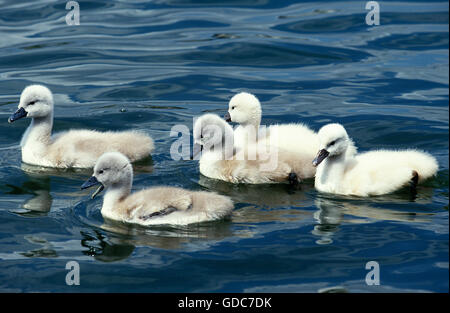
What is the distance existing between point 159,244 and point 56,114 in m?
4.13

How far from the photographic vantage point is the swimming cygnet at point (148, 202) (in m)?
6.82

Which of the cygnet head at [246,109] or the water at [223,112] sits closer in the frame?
the water at [223,112]

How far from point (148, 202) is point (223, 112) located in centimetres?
356

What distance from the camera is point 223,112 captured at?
10266 mm

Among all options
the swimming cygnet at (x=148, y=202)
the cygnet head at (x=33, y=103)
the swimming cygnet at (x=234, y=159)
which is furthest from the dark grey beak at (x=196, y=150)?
the cygnet head at (x=33, y=103)

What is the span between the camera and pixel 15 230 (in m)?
7.00

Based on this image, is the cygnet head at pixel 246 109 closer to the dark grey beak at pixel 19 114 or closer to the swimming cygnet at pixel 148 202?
the swimming cygnet at pixel 148 202

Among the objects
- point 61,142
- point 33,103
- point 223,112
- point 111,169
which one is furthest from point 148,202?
point 223,112

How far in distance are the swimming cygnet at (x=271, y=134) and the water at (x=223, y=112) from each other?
0.97ft

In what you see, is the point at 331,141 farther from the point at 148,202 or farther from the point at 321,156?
the point at 148,202

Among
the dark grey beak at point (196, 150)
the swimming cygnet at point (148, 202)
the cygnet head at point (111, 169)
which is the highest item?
the dark grey beak at point (196, 150)

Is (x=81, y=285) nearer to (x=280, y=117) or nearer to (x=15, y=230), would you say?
(x=15, y=230)
